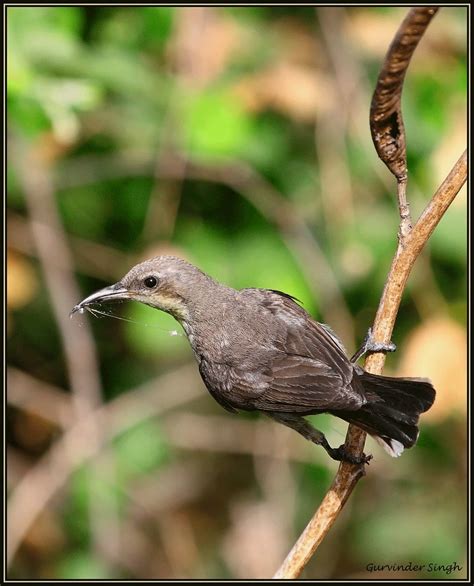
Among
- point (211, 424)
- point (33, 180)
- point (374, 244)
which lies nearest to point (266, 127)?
point (374, 244)

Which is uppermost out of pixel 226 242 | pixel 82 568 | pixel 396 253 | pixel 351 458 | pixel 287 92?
pixel 287 92

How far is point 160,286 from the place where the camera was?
396cm

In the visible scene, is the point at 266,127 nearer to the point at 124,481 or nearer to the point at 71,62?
the point at 71,62

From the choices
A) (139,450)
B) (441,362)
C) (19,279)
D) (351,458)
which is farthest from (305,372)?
(19,279)

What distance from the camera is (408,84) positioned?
19.9 ft

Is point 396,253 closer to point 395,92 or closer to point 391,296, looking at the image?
point 391,296

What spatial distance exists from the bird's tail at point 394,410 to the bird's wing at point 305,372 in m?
0.07

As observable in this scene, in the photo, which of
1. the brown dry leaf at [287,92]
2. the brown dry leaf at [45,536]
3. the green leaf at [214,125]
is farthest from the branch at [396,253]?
the brown dry leaf at [45,536]

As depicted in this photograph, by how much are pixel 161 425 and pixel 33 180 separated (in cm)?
198

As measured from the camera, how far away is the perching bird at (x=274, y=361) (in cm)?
340

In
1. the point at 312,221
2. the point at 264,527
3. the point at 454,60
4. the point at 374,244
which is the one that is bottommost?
the point at 264,527

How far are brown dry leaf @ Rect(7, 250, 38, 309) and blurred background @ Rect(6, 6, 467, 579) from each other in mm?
15

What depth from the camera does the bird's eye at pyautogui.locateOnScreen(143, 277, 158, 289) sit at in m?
3.93

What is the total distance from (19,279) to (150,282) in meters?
2.55
